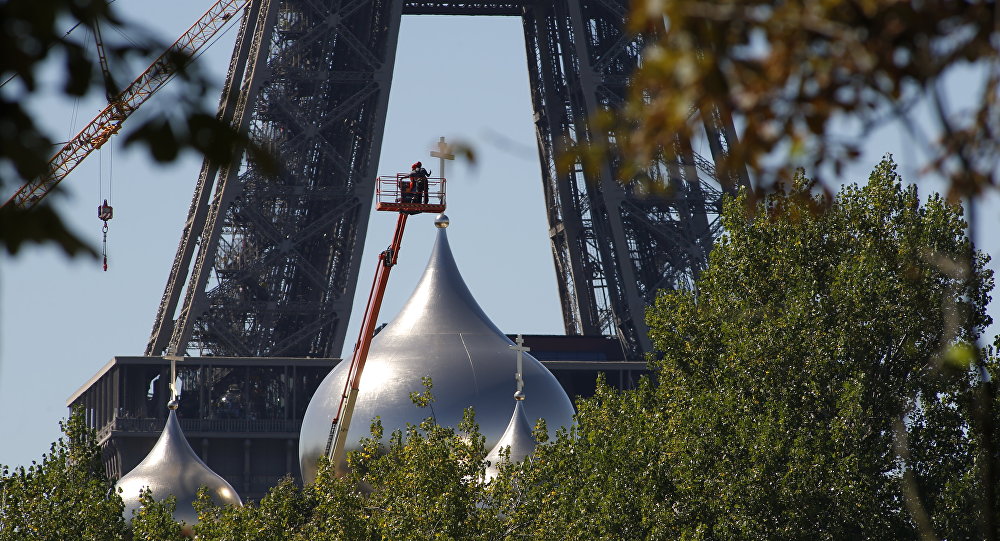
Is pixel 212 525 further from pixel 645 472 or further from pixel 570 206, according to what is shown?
pixel 570 206

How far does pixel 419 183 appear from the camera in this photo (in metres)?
40.8

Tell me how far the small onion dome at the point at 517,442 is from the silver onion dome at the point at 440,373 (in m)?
2.85

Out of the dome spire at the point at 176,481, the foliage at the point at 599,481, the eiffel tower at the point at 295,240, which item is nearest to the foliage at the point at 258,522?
the foliage at the point at 599,481

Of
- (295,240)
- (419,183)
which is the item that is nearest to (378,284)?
(419,183)

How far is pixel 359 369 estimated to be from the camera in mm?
44312

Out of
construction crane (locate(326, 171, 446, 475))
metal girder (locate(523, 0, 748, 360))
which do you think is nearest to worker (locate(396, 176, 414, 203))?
construction crane (locate(326, 171, 446, 475))

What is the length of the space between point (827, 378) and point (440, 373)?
59.7ft

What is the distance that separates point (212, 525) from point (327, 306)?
125 ft

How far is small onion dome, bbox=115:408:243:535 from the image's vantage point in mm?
45656

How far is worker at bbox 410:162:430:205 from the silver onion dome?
5.55 m

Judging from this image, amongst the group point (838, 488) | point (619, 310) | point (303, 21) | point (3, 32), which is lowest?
point (3, 32)

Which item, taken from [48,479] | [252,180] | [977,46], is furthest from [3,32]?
[252,180]

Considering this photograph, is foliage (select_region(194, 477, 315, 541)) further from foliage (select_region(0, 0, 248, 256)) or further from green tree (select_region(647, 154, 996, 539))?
foliage (select_region(0, 0, 248, 256))

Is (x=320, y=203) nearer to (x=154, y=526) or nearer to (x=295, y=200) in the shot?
(x=295, y=200)
